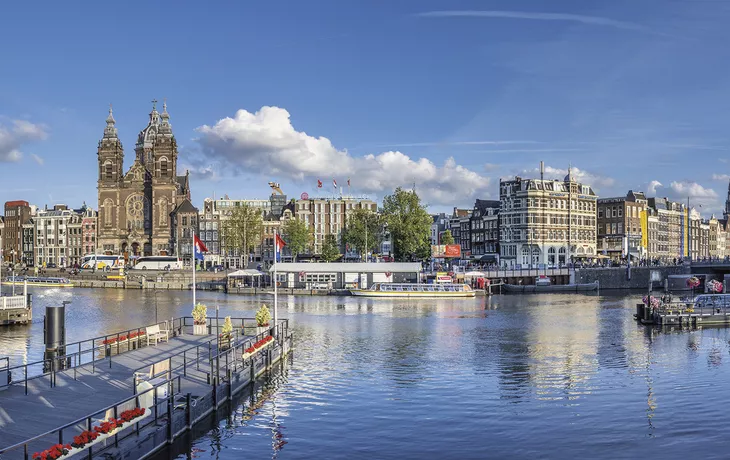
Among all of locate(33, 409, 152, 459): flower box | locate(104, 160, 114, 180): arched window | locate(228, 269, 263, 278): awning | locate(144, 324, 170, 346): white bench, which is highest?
locate(104, 160, 114, 180): arched window

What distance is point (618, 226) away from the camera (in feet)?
589

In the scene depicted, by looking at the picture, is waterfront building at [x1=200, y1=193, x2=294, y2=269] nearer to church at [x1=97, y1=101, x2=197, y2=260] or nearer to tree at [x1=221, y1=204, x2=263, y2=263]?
church at [x1=97, y1=101, x2=197, y2=260]

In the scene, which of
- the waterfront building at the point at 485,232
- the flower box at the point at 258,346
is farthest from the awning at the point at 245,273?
the flower box at the point at 258,346

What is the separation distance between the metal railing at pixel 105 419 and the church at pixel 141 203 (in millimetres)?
167552

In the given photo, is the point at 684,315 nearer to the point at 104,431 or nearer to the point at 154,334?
the point at 154,334

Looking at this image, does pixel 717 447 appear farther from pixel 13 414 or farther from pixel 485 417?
pixel 13 414

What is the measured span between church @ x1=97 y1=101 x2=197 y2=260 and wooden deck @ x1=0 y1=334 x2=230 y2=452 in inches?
6153

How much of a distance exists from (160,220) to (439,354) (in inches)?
6018

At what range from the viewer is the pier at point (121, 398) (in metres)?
24.2

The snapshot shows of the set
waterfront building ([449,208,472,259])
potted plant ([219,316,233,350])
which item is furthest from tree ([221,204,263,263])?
potted plant ([219,316,233,350])

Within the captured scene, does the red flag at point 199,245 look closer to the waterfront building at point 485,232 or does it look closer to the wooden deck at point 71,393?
the wooden deck at point 71,393

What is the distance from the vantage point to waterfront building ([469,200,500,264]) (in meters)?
166

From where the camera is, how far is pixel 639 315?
244 ft

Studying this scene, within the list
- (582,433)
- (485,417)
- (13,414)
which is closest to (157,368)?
(13,414)
